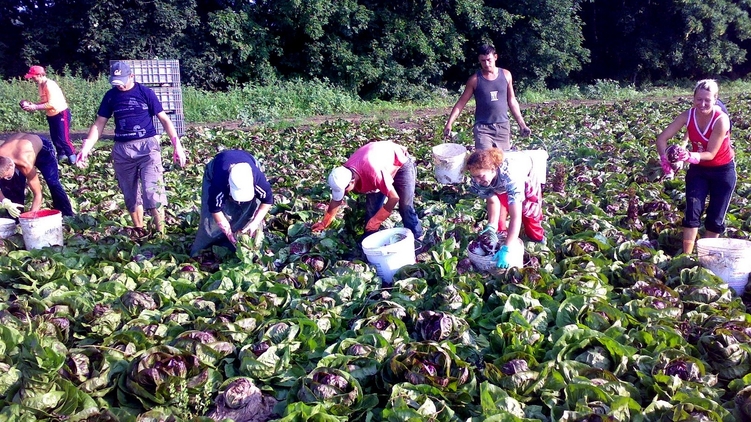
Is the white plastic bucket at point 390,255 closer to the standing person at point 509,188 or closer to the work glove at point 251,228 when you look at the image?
the standing person at point 509,188

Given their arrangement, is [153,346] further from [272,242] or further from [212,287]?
[272,242]

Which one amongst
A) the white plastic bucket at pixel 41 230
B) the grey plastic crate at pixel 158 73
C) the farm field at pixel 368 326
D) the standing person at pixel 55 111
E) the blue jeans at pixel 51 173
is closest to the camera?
the farm field at pixel 368 326

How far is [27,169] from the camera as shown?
234 inches

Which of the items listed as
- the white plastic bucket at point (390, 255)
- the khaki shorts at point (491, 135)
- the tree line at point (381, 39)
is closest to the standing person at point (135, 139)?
the white plastic bucket at point (390, 255)

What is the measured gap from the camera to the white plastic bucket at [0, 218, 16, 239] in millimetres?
5688

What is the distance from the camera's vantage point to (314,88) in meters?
19.8

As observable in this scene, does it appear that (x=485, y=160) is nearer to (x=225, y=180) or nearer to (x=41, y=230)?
(x=225, y=180)

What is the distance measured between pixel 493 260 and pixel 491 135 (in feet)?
8.20

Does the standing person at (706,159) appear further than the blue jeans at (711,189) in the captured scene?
No

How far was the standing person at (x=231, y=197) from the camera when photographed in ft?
15.1

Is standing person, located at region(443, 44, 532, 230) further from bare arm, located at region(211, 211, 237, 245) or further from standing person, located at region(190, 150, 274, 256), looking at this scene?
bare arm, located at region(211, 211, 237, 245)

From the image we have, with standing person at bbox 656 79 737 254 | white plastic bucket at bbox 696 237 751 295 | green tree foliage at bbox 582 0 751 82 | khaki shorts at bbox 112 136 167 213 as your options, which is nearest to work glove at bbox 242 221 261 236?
khaki shorts at bbox 112 136 167 213

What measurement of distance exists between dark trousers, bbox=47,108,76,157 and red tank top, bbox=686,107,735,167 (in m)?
8.42

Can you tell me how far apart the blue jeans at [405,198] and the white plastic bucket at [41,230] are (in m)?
2.71
